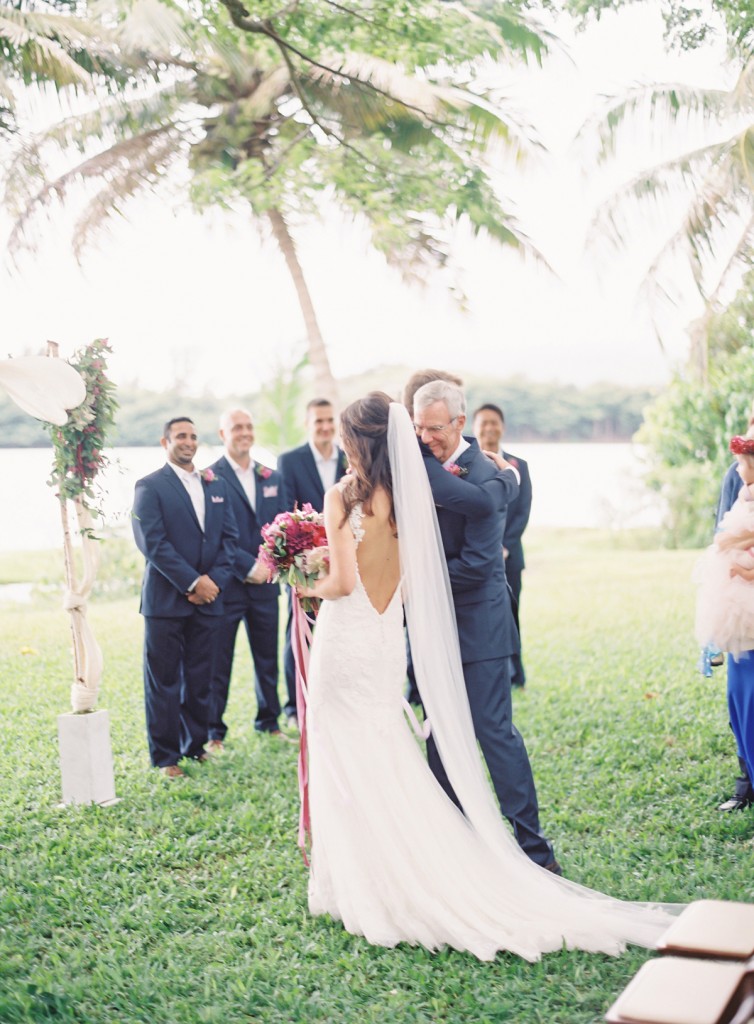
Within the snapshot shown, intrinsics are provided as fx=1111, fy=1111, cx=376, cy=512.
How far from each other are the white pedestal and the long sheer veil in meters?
2.36

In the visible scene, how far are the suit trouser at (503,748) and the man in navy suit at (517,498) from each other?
10.1ft

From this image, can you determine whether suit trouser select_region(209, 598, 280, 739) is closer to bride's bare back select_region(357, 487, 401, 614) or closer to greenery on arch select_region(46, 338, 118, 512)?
greenery on arch select_region(46, 338, 118, 512)

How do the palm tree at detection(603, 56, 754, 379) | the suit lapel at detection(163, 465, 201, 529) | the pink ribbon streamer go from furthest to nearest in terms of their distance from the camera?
the palm tree at detection(603, 56, 754, 379), the suit lapel at detection(163, 465, 201, 529), the pink ribbon streamer

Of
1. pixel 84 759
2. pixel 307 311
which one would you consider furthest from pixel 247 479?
pixel 307 311

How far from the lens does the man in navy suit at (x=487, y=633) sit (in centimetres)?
465

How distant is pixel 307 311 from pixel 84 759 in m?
10.8

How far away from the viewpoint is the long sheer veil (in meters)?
4.32

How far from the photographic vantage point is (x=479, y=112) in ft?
46.4

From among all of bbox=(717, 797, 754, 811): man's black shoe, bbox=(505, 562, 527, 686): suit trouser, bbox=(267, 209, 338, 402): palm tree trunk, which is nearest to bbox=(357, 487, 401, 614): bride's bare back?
bbox=(717, 797, 754, 811): man's black shoe

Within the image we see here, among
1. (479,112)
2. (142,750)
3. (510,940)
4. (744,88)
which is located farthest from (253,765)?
(479,112)

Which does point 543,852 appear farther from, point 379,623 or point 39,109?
point 39,109

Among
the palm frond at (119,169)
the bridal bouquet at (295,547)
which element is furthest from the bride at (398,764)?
the palm frond at (119,169)

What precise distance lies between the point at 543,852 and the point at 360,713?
39.5 inches

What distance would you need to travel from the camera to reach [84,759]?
20.0ft
